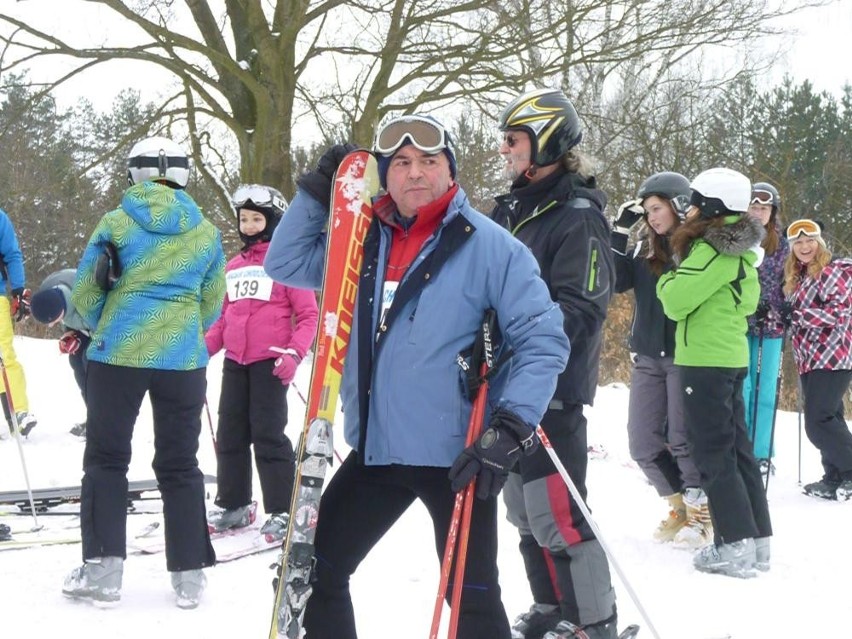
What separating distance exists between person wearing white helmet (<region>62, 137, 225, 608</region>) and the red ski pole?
180 cm

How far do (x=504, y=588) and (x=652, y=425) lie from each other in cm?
158

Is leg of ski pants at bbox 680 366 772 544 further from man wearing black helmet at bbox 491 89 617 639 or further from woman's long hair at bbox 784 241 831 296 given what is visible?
woman's long hair at bbox 784 241 831 296

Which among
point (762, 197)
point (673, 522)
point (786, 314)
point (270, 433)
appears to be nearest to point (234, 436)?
point (270, 433)

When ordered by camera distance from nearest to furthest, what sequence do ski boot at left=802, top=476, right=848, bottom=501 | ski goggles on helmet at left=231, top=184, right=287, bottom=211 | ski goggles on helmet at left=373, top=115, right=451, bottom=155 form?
ski goggles on helmet at left=373, top=115, right=451, bottom=155 → ski goggles on helmet at left=231, top=184, right=287, bottom=211 → ski boot at left=802, top=476, right=848, bottom=501

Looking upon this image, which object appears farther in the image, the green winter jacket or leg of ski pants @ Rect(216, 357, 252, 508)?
leg of ski pants @ Rect(216, 357, 252, 508)

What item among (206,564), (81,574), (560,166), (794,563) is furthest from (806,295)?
(81,574)

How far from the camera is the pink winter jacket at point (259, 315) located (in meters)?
5.20

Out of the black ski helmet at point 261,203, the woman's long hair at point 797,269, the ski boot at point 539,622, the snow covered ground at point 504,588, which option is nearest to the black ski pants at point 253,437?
the snow covered ground at point 504,588

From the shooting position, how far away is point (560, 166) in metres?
3.60

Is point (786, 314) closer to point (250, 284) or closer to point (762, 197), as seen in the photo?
point (762, 197)

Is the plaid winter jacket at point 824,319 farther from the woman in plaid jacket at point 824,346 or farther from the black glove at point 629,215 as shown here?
the black glove at point 629,215

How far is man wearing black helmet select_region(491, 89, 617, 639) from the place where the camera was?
132 inches

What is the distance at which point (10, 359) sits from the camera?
25.1ft

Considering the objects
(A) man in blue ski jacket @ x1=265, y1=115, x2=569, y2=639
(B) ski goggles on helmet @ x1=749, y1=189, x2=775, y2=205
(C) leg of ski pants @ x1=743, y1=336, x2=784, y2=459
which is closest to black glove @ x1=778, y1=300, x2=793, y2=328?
(C) leg of ski pants @ x1=743, y1=336, x2=784, y2=459
